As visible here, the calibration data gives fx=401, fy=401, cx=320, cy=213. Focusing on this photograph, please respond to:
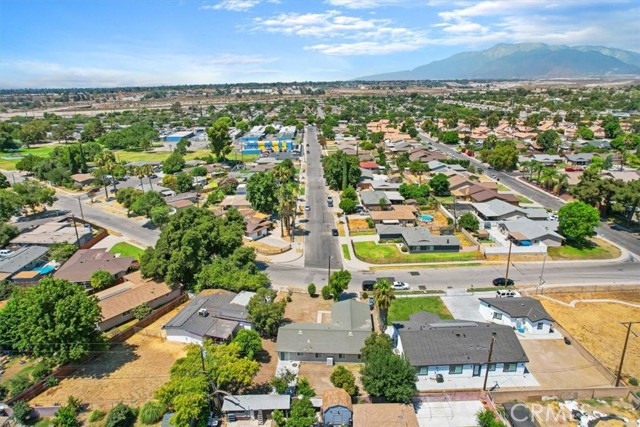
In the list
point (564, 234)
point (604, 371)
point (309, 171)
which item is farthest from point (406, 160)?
point (604, 371)

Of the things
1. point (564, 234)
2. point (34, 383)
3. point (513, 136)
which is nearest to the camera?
point (34, 383)

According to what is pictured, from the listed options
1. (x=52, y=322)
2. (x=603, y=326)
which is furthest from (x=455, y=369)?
(x=52, y=322)

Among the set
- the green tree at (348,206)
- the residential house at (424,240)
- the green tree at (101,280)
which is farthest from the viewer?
the green tree at (348,206)

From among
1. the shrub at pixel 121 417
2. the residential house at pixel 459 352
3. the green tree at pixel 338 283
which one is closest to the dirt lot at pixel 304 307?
the green tree at pixel 338 283

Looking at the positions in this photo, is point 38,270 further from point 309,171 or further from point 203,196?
point 309,171

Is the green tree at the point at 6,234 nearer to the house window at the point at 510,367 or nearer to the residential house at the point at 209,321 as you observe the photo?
the residential house at the point at 209,321

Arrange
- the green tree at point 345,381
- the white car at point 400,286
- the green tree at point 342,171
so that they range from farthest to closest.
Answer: the green tree at point 342,171 < the white car at point 400,286 < the green tree at point 345,381

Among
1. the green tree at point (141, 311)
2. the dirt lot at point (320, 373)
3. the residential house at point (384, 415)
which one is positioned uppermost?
the residential house at point (384, 415)
